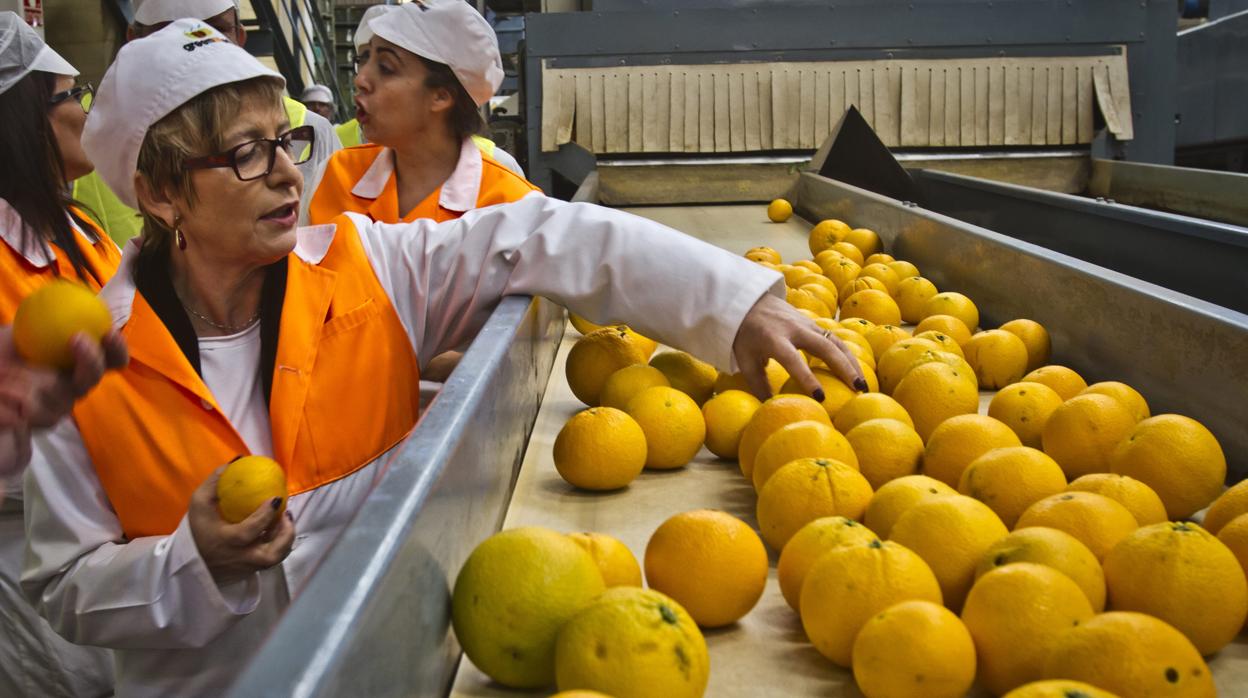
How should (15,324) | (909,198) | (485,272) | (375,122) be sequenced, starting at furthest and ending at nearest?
(909,198) < (375,122) < (485,272) < (15,324)

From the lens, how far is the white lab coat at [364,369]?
1.56 metres

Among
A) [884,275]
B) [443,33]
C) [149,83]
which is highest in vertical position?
[443,33]

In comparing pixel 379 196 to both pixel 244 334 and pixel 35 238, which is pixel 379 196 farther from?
pixel 244 334

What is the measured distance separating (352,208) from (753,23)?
395cm

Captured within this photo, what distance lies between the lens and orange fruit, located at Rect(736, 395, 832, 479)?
1.75 metres

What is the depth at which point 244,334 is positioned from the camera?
6.03ft

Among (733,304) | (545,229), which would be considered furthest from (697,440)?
(545,229)

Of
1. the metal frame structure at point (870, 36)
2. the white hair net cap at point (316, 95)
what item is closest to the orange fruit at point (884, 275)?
the metal frame structure at point (870, 36)

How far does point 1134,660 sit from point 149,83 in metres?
1.60

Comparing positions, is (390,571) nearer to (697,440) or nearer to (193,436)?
(193,436)

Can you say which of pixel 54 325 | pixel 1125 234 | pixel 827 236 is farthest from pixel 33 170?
pixel 1125 234

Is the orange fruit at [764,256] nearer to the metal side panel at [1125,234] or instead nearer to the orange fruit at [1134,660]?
the metal side panel at [1125,234]

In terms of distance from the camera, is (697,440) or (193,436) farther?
(697,440)

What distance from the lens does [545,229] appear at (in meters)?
2.04
